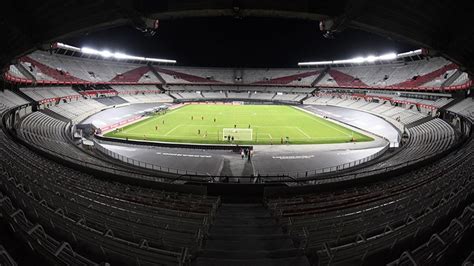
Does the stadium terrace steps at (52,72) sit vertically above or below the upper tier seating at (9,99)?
above

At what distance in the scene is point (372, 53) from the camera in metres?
70.1

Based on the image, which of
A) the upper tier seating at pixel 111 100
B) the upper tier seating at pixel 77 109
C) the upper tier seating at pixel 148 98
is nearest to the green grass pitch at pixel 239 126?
the upper tier seating at pixel 77 109

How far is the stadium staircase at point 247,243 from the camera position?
582cm

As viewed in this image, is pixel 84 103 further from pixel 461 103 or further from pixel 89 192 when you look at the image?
pixel 461 103

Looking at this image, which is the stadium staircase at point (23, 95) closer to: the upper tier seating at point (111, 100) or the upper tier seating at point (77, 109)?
the upper tier seating at point (77, 109)

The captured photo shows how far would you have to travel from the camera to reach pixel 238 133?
112 ft

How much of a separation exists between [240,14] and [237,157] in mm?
15668

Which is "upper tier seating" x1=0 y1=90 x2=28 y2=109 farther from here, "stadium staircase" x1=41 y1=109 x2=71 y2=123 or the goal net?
the goal net

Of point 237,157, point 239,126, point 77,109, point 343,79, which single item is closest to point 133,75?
point 77,109

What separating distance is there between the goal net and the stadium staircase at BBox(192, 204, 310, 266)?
22.2m

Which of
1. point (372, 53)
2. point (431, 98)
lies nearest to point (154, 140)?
point (431, 98)

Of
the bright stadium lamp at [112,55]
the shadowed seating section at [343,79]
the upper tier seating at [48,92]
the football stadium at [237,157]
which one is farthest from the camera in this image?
the shadowed seating section at [343,79]

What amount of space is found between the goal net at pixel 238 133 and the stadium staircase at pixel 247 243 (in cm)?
2218

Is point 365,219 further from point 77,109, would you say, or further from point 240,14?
point 77,109
